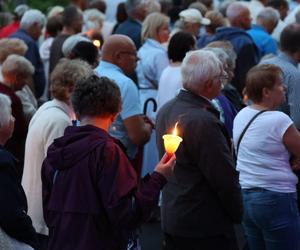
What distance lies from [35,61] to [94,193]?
7.21m

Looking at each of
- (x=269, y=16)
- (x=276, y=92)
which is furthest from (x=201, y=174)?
(x=269, y=16)

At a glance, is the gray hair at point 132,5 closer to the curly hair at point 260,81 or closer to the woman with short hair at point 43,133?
the woman with short hair at point 43,133

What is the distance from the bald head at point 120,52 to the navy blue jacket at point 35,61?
12.0ft

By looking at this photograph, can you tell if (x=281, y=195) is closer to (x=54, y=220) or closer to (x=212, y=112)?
(x=212, y=112)

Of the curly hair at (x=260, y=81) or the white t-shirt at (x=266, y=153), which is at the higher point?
the curly hair at (x=260, y=81)

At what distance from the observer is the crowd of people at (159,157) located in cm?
457

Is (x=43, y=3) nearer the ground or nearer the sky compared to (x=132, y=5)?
nearer the ground

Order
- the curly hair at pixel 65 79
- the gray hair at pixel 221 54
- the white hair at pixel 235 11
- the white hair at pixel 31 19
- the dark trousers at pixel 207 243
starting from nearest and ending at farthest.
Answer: the dark trousers at pixel 207 243
the curly hair at pixel 65 79
the gray hair at pixel 221 54
the white hair at pixel 235 11
the white hair at pixel 31 19

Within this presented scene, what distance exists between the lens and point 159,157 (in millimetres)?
6121

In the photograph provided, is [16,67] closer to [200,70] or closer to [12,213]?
[200,70]

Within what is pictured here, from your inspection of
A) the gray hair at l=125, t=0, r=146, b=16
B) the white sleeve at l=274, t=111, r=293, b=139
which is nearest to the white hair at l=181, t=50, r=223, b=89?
the white sleeve at l=274, t=111, r=293, b=139

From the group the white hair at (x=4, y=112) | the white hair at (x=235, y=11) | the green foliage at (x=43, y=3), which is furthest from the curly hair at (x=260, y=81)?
the green foliage at (x=43, y=3)

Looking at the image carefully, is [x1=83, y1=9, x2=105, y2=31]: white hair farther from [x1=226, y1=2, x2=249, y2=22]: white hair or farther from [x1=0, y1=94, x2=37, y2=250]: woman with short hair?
[x1=0, y1=94, x2=37, y2=250]: woman with short hair

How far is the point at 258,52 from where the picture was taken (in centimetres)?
1106
